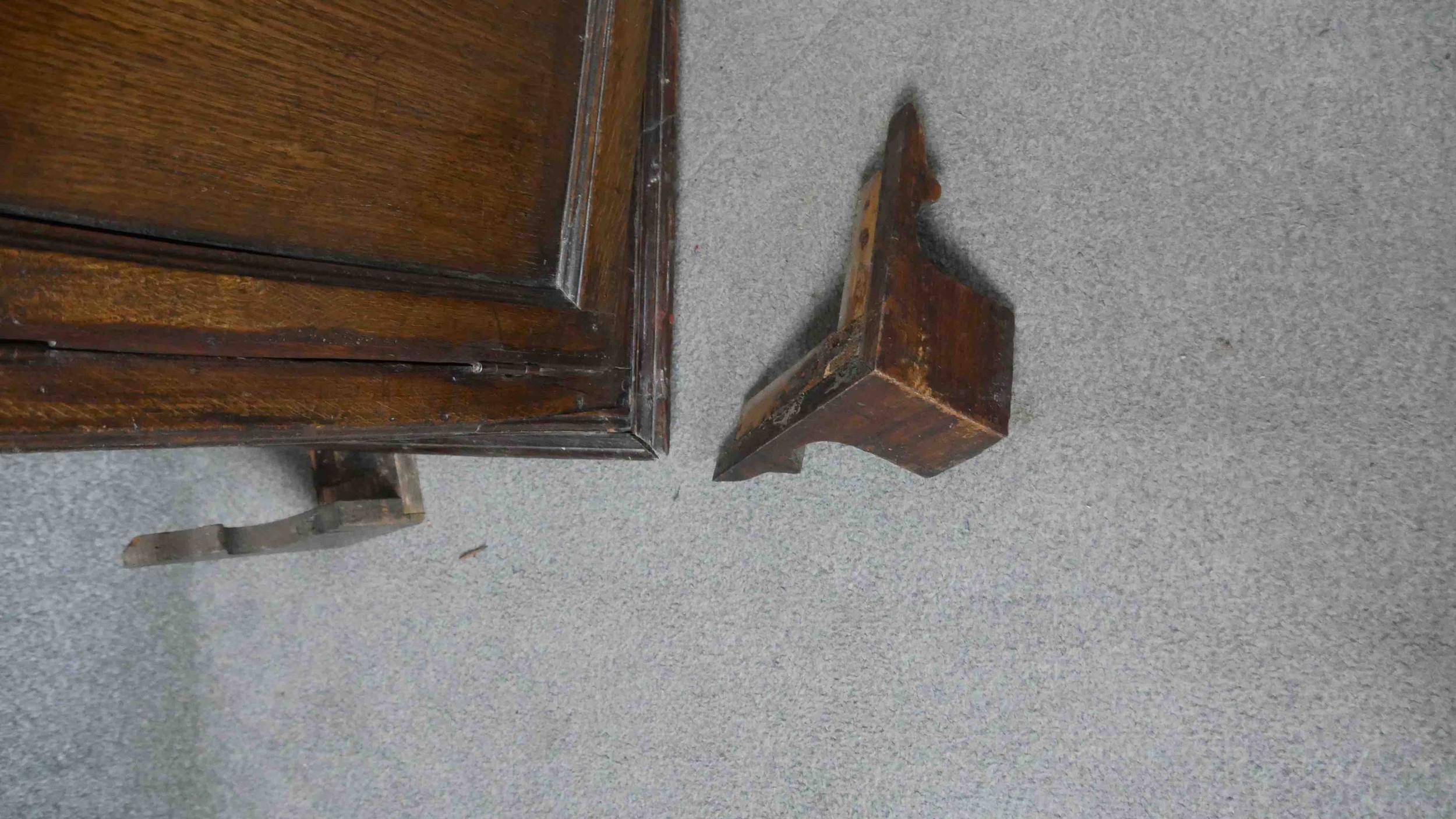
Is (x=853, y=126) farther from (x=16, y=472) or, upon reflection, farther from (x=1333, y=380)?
(x=16, y=472)

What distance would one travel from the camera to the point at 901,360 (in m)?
0.84

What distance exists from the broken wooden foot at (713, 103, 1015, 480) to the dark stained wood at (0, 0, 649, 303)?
0.26m

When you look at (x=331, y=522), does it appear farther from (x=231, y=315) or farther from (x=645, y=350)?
(x=231, y=315)

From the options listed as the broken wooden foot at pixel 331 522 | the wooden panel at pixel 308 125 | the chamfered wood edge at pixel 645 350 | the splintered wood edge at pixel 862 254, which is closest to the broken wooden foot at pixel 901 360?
the splintered wood edge at pixel 862 254

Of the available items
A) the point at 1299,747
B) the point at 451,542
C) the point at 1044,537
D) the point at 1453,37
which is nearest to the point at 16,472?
the point at 451,542

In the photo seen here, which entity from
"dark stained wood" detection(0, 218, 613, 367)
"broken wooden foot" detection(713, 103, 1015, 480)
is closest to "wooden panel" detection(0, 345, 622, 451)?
"dark stained wood" detection(0, 218, 613, 367)

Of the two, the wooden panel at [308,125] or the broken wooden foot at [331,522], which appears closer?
the wooden panel at [308,125]

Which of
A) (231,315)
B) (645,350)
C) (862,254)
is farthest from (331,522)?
(862,254)

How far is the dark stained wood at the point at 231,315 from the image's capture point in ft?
1.82

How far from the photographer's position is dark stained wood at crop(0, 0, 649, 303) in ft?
1.84

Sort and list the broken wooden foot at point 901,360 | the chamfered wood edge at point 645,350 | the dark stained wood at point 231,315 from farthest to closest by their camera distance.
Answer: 1. the chamfered wood edge at point 645,350
2. the broken wooden foot at point 901,360
3. the dark stained wood at point 231,315

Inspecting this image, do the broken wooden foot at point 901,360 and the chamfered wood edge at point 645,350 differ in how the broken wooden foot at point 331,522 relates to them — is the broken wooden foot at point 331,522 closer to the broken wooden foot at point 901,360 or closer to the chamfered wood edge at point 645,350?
the chamfered wood edge at point 645,350

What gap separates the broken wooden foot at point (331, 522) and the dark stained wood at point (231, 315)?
1.24ft

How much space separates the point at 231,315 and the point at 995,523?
2.38ft
